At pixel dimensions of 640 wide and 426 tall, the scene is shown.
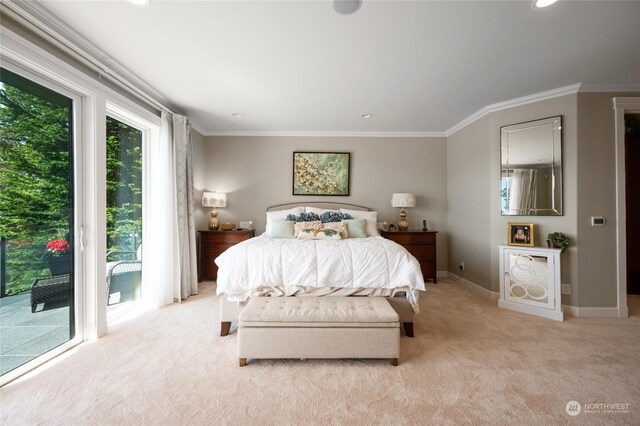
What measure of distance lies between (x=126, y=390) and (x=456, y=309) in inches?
130

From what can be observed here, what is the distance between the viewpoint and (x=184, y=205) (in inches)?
135

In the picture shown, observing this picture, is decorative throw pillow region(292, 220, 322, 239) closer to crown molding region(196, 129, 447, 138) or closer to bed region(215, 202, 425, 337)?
bed region(215, 202, 425, 337)

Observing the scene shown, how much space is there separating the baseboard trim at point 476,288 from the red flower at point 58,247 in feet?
16.0

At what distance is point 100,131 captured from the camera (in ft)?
7.68

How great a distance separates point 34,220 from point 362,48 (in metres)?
3.09

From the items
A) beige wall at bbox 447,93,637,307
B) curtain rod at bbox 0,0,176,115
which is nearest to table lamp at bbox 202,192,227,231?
curtain rod at bbox 0,0,176,115

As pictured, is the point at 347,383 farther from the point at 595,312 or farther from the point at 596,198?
the point at 596,198

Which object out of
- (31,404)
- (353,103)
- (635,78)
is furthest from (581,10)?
(31,404)

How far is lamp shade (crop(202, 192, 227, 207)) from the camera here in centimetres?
410

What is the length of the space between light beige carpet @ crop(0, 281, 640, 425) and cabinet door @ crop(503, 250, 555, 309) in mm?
430

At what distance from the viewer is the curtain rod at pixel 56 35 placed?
165cm

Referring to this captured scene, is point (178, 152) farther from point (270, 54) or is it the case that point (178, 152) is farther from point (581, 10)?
point (581, 10)

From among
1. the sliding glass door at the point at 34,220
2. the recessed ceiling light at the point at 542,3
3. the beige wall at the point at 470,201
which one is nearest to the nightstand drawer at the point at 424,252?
the beige wall at the point at 470,201

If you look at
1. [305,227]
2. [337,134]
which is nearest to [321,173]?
[337,134]
